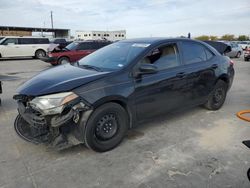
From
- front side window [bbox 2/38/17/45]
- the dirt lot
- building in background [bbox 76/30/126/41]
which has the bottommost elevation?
the dirt lot

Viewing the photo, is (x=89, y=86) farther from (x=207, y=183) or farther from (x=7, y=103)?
(x=7, y=103)

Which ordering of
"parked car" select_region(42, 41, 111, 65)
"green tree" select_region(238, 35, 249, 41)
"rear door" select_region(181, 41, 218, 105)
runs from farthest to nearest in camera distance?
"green tree" select_region(238, 35, 249, 41) → "parked car" select_region(42, 41, 111, 65) → "rear door" select_region(181, 41, 218, 105)

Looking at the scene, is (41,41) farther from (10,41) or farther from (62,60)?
(62,60)

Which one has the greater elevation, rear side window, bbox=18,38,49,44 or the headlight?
rear side window, bbox=18,38,49,44

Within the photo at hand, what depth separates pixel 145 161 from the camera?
3.18 m

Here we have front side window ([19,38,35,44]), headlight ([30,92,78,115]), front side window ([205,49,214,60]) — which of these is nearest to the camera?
headlight ([30,92,78,115])

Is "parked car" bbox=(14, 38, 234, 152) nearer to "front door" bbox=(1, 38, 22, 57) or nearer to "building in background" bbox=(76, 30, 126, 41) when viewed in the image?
"front door" bbox=(1, 38, 22, 57)

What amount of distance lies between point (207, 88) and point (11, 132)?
3.71m

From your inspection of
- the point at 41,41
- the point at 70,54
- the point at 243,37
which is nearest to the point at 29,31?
the point at 41,41

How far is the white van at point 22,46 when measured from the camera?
57.5ft

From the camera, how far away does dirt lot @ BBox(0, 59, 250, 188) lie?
276 cm

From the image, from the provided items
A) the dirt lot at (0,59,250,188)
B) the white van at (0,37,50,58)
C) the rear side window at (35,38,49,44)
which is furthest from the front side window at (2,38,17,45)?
the dirt lot at (0,59,250,188)

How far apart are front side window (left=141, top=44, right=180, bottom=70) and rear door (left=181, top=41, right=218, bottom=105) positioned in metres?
0.20

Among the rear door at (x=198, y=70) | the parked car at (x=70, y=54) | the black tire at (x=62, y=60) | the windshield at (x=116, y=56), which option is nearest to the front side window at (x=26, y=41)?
the parked car at (x=70, y=54)
